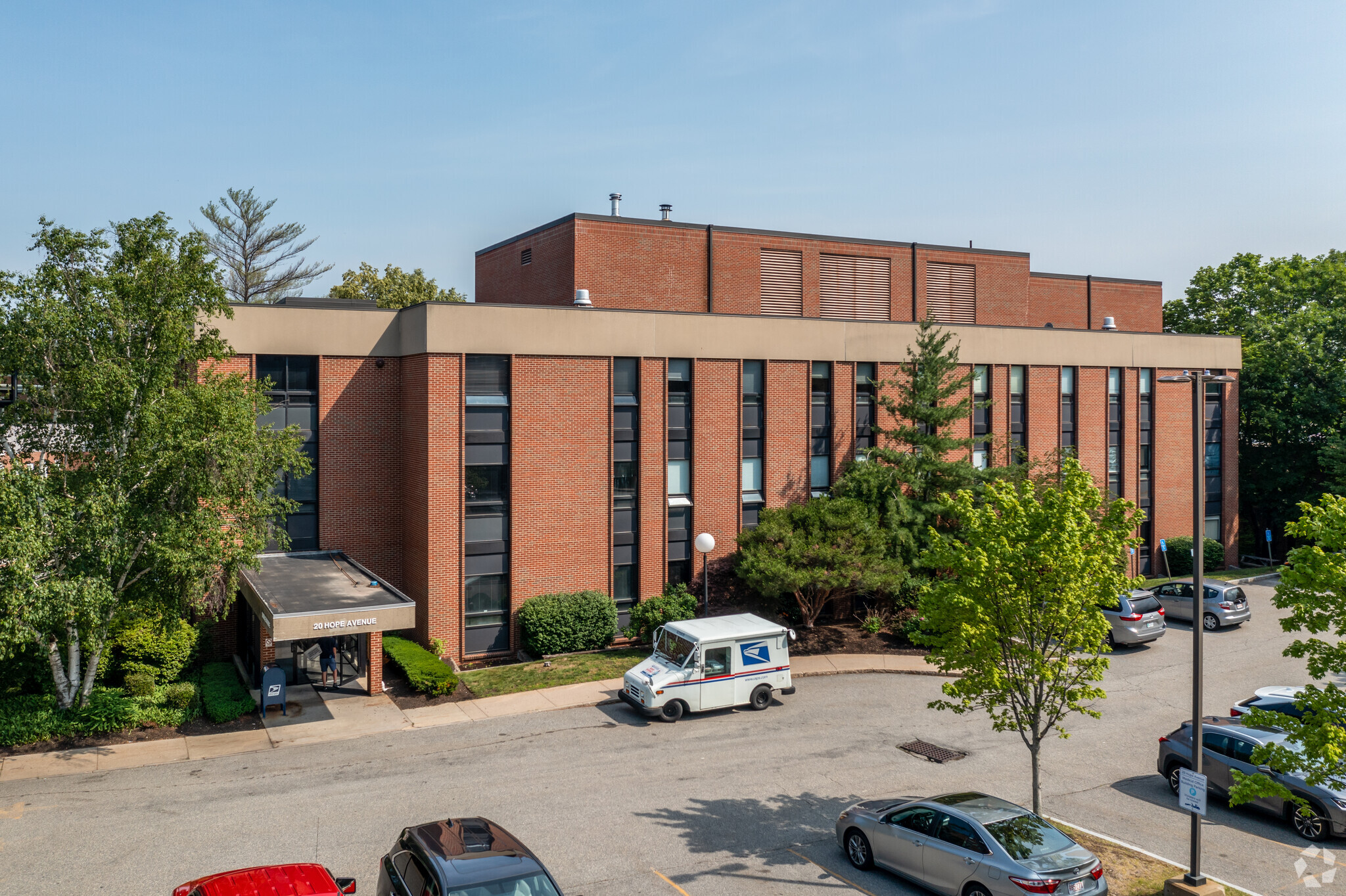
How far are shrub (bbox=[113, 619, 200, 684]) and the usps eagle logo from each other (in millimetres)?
13818

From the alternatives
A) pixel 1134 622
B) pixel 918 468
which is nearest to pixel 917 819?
pixel 918 468

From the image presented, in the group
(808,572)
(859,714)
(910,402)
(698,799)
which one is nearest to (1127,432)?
(910,402)

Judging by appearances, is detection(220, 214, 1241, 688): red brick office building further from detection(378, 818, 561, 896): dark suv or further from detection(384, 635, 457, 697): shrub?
detection(378, 818, 561, 896): dark suv

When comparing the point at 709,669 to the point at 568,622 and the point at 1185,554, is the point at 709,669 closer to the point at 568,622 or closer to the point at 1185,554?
the point at 568,622

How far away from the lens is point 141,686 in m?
22.4

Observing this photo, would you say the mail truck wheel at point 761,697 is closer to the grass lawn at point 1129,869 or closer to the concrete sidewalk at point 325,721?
the concrete sidewalk at point 325,721

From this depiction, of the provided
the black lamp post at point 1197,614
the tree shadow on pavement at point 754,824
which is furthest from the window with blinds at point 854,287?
the tree shadow on pavement at point 754,824

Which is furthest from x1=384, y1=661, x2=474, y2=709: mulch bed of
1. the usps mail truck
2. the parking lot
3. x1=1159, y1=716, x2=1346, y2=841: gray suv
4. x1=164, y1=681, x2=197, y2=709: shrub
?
x1=1159, y1=716, x2=1346, y2=841: gray suv

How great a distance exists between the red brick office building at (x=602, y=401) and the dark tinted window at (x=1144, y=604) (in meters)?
7.05

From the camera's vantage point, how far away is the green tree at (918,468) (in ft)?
101

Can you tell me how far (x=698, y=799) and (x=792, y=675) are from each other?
9724 mm

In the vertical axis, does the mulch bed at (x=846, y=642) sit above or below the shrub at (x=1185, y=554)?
below

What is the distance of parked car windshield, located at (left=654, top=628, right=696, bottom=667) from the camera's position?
23.5 metres

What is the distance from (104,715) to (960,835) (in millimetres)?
18225
